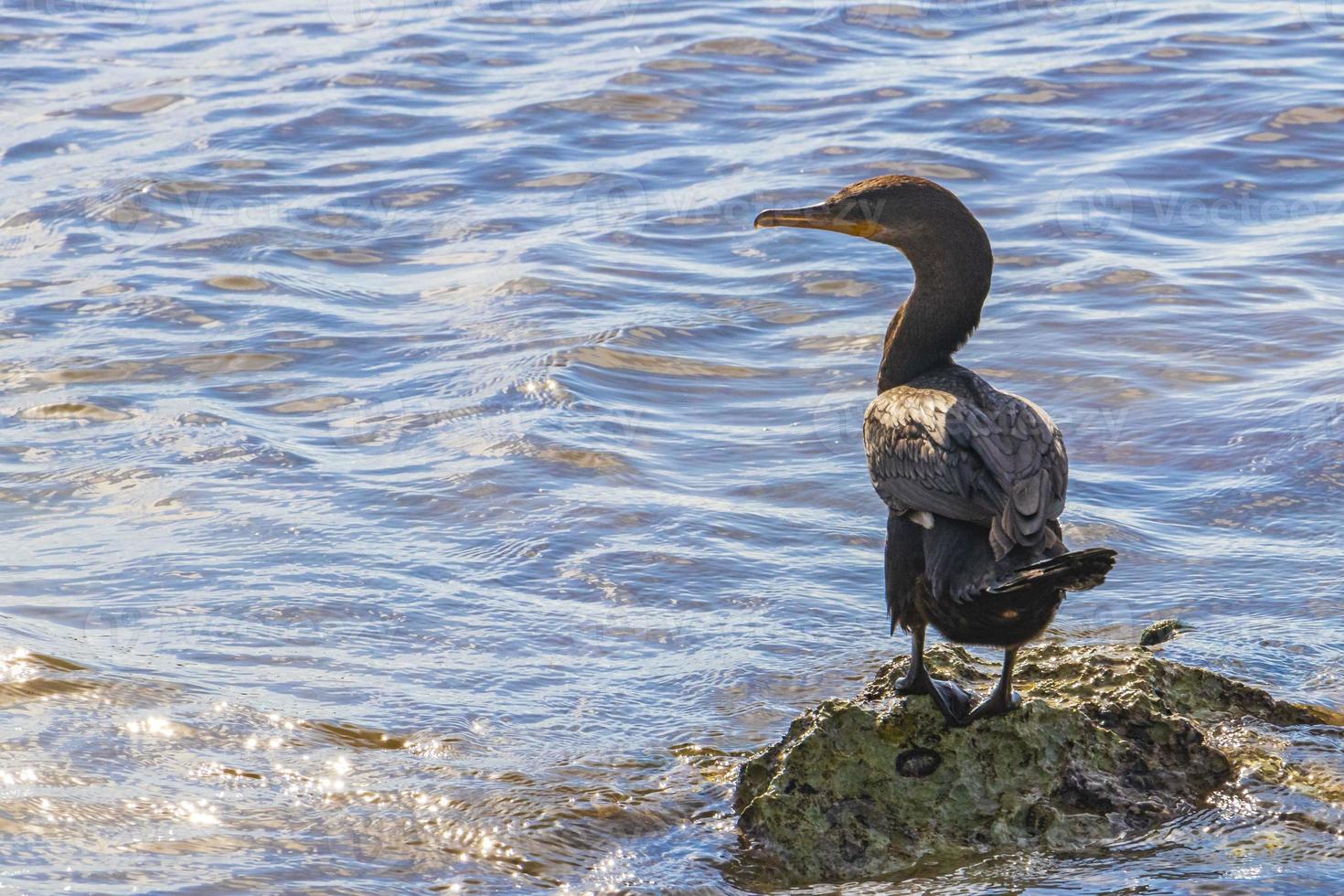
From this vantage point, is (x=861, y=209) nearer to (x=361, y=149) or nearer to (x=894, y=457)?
(x=894, y=457)

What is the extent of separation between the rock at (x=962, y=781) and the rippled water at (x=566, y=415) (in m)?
0.13

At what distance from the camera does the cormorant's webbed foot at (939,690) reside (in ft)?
14.6

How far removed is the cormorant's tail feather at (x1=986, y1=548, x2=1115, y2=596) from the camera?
12.4ft

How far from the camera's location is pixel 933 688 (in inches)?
180

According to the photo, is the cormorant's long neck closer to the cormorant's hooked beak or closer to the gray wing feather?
the cormorant's hooked beak

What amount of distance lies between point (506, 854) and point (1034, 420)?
1.87 metres

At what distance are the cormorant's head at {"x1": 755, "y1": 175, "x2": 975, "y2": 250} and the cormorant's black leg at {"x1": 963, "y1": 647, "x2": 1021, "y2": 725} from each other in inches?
60.1

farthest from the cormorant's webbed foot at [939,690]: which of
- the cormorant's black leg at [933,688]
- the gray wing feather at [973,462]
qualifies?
the gray wing feather at [973,462]

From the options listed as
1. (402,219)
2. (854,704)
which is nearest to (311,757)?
(854,704)

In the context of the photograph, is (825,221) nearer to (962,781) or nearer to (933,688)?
(933,688)

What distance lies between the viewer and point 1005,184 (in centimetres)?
1179

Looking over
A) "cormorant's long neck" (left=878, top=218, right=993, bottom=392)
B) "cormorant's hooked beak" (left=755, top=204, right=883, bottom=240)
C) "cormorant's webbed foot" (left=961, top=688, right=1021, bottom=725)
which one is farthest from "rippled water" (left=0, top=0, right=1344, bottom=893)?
"cormorant's hooked beak" (left=755, top=204, right=883, bottom=240)

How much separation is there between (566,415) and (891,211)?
301 cm

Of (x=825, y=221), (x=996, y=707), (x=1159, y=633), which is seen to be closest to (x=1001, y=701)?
(x=996, y=707)
